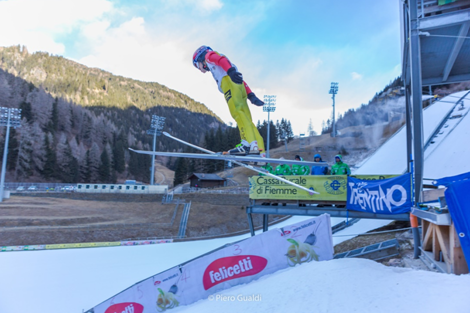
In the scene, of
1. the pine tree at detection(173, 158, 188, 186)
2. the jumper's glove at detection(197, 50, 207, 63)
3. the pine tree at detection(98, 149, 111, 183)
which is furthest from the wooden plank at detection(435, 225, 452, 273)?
the pine tree at detection(98, 149, 111, 183)

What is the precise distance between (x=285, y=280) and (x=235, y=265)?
53.2 inches

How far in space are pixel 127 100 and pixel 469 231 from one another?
163357mm

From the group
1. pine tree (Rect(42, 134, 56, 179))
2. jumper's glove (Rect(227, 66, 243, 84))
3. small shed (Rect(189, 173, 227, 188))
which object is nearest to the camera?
jumper's glove (Rect(227, 66, 243, 84))

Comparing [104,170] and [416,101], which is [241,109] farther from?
[104,170]

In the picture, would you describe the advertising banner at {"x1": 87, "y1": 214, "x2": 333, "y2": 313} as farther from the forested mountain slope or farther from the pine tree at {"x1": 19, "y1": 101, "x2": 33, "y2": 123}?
the pine tree at {"x1": 19, "y1": 101, "x2": 33, "y2": 123}

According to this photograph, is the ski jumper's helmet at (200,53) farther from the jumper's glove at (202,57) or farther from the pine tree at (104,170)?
the pine tree at (104,170)

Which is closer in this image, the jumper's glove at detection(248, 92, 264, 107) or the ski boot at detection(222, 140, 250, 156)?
the ski boot at detection(222, 140, 250, 156)

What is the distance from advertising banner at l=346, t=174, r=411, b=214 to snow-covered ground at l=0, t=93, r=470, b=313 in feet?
3.60

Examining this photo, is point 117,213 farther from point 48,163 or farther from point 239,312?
point 48,163

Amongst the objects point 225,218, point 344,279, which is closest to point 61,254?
point 225,218

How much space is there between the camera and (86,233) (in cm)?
2134

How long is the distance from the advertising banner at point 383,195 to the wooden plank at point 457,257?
3209 mm

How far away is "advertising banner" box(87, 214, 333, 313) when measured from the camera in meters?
5.66

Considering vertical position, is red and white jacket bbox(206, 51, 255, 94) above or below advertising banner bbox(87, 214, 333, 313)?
above
